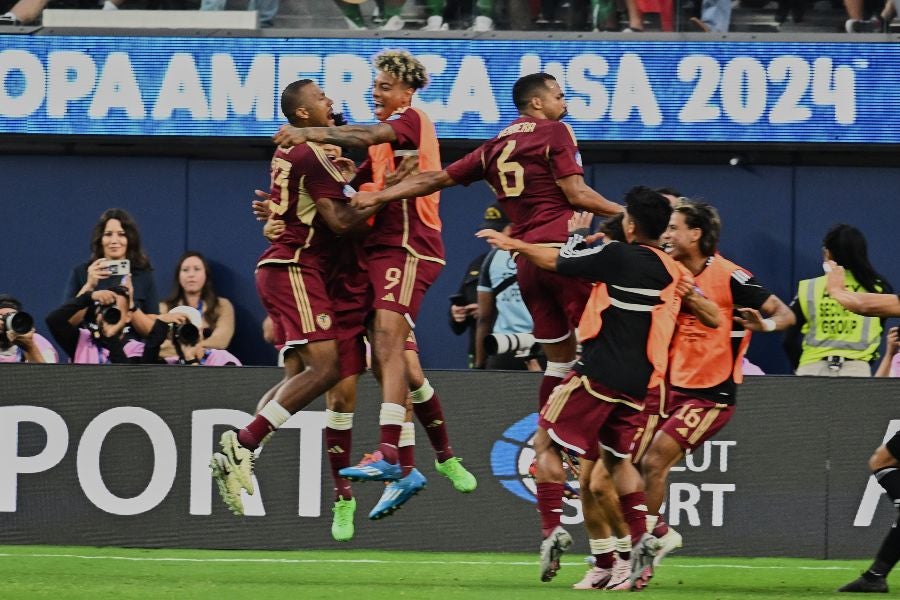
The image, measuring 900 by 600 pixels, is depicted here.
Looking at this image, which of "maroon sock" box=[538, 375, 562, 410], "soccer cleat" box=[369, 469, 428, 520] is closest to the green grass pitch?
"soccer cleat" box=[369, 469, 428, 520]

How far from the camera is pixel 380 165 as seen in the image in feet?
31.3

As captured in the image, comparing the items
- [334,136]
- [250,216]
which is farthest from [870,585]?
[250,216]

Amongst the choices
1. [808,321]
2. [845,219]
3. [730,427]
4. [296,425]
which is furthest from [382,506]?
[845,219]

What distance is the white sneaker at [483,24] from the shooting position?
45.9ft

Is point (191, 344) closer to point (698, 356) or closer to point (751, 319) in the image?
point (698, 356)

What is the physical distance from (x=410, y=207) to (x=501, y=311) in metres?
3.17

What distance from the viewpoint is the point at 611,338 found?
909cm

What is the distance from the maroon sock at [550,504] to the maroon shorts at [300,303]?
143 cm

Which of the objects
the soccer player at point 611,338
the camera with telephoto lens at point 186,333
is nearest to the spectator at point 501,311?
the camera with telephoto lens at point 186,333

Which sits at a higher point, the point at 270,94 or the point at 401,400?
the point at 270,94

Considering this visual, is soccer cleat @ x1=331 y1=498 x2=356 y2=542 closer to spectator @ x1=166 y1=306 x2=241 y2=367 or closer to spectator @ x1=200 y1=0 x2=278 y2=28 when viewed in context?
spectator @ x1=166 y1=306 x2=241 y2=367

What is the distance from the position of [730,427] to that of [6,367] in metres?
5.02

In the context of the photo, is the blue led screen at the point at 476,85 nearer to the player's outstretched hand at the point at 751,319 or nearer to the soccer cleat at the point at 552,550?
the player's outstretched hand at the point at 751,319

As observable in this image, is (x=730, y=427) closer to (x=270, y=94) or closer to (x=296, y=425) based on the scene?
(x=296, y=425)
